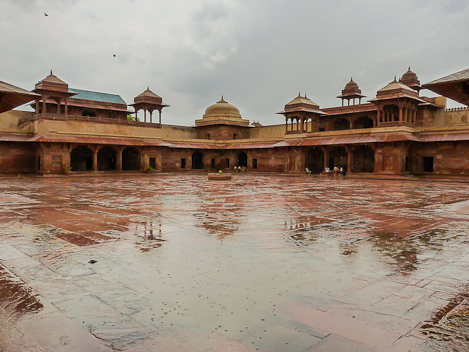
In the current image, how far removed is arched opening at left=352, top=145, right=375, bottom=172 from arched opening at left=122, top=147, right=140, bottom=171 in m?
18.9

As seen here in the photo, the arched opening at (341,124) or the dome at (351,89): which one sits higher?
the dome at (351,89)

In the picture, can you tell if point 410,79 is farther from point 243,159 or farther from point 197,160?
point 197,160

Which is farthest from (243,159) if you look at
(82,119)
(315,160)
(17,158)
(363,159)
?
(17,158)

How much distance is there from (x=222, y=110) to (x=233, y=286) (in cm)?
3876

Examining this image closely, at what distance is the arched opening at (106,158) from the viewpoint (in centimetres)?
3344

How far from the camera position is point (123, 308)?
9.66 feet

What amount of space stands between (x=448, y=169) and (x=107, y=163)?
2750 centimetres

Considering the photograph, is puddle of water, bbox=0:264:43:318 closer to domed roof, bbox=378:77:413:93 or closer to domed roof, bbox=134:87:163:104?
domed roof, bbox=378:77:413:93

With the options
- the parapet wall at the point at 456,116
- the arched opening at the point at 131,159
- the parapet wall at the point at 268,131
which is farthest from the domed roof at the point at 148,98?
the parapet wall at the point at 456,116

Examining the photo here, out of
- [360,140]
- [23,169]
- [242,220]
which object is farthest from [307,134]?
[242,220]

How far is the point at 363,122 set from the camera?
114 feet

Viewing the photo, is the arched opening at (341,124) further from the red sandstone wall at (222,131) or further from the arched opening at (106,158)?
the arched opening at (106,158)

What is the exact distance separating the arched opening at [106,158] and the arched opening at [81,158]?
1.31m

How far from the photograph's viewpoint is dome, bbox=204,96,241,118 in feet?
135
